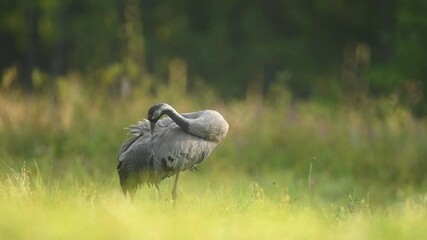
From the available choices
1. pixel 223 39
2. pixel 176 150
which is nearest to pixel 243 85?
pixel 223 39

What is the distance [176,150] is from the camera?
8156mm

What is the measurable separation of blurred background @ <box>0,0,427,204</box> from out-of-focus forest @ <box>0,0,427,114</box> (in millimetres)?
47

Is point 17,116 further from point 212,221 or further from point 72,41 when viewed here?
point 72,41

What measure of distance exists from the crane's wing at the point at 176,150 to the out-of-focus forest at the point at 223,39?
17.9 meters

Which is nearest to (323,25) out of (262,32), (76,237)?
(262,32)

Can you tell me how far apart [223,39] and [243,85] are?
155 cm

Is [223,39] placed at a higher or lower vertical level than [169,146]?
lower

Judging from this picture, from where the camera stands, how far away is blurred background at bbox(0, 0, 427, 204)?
43.4 feet

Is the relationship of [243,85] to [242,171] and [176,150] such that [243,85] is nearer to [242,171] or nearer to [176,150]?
[242,171]

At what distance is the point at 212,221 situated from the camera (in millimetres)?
6766

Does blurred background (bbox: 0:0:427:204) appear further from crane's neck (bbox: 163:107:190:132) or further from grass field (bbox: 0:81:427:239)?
crane's neck (bbox: 163:107:190:132)

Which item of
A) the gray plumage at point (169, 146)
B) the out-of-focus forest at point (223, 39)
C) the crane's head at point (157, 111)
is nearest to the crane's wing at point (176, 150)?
the gray plumage at point (169, 146)

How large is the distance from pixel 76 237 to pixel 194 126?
2085mm

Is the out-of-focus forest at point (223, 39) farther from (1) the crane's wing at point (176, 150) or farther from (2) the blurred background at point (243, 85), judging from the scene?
(1) the crane's wing at point (176, 150)
